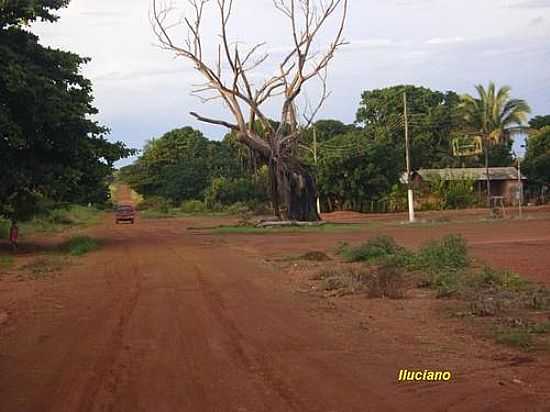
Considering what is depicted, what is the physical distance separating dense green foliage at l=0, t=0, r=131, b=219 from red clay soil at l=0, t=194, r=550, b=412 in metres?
10.4

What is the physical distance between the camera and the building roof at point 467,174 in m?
66.8

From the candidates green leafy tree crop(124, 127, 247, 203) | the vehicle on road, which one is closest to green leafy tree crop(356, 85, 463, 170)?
green leafy tree crop(124, 127, 247, 203)

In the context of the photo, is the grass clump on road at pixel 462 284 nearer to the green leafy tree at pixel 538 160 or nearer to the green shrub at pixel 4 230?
the green shrub at pixel 4 230

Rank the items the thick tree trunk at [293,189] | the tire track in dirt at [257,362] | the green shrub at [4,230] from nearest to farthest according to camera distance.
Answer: the tire track in dirt at [257,362]
the green shrub at [4,230]
the thick tree trunk at [293,189]

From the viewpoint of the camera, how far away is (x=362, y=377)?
7.85 m

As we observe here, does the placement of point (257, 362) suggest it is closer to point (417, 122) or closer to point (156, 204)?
point (417, 122)

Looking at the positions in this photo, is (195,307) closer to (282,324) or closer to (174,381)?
(282,324)

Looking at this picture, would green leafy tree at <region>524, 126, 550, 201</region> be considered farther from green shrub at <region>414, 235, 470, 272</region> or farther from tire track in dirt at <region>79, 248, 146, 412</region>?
tire track in dirt at <region>79, 248, 146, 412</region>

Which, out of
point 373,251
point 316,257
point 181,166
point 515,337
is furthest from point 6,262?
point 181,166

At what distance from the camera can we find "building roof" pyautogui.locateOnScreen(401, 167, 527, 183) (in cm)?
6675

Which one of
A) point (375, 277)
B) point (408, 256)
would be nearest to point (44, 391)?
point (375, 277)

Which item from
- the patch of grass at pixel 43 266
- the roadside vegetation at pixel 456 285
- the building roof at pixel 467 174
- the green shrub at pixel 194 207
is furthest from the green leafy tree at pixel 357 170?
the roadside vegetation at pixel 456 285

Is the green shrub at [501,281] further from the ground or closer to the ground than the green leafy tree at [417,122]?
closer to the ground

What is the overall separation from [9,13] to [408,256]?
636 inches
